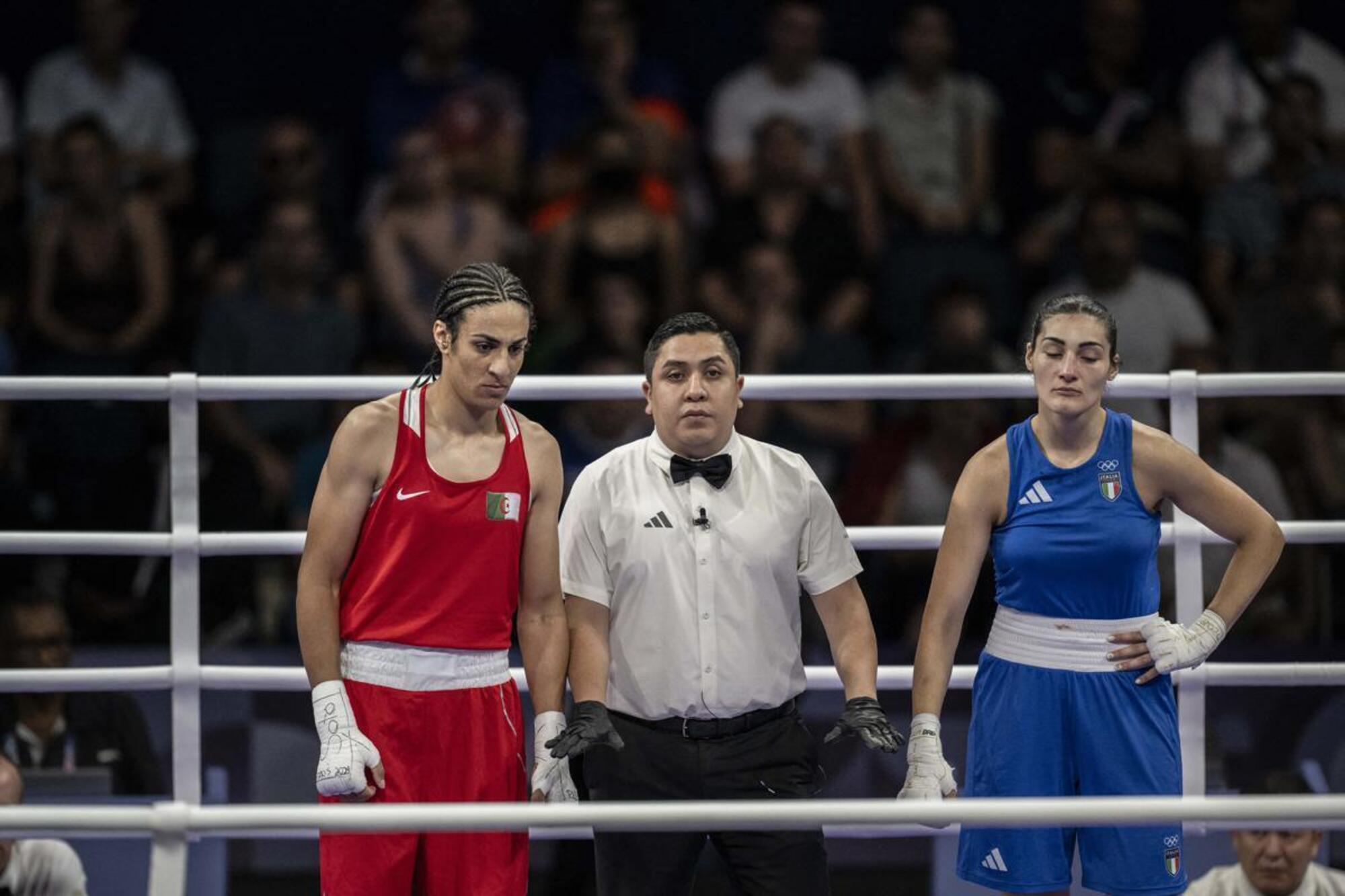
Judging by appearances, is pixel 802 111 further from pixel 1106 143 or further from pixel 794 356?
pixel 1106 143

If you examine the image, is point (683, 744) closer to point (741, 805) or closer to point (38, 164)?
point (741, 805)

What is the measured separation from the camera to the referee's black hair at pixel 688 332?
303cm

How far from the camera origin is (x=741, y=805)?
2234mm

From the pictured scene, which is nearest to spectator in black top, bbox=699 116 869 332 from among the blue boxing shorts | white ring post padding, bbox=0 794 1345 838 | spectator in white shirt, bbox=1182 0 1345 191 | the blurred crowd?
the blurred crowd

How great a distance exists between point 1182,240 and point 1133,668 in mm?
3735

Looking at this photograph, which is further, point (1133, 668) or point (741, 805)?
point (1133, 668)

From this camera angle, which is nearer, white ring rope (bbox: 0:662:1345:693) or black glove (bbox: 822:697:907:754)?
black glove (bbox: 822:697:907:754)

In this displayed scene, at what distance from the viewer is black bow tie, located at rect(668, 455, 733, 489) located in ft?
9.92

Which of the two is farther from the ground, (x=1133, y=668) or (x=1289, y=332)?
(x=1289, y=332)

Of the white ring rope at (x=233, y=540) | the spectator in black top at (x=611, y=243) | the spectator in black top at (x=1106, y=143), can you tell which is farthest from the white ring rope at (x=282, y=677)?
the spectator in black top at (x=1106, y=143)

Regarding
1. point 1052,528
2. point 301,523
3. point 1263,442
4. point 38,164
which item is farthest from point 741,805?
point 38,164

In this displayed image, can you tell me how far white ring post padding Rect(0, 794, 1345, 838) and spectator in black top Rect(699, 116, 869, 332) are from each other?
3938 mm

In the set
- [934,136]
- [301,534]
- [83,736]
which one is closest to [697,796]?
[301,534]

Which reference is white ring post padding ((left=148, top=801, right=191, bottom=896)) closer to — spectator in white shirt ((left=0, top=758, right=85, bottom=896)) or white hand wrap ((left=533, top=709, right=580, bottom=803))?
white hand wrap ((left=533, top=709, right=580, bottom=803))
